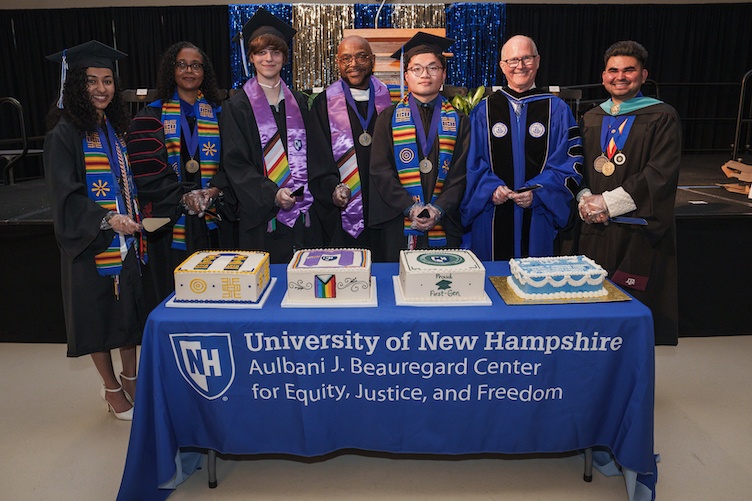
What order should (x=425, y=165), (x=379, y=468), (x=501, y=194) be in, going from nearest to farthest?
(x=379, y=468) < (x=501, y=194) < (x=425, y=165)

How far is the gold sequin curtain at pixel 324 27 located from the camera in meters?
8.52

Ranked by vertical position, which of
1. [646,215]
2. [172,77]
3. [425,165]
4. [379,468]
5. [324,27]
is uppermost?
[324,27]

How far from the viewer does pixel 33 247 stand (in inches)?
147

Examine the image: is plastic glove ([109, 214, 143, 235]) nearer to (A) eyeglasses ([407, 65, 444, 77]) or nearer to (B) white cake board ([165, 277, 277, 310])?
(B) white cake board ([165, 277, 277, 310])

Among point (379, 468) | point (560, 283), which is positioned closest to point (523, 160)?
point (560, 283)

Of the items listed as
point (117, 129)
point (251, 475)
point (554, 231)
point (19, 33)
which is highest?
point (19, 33)

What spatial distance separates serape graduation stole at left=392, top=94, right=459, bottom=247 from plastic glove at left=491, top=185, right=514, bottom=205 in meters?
0.27

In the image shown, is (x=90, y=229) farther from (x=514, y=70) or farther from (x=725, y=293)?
(x=725, y=293)

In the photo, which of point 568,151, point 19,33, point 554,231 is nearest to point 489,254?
point 554,231

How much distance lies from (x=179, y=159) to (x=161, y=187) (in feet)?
0.66

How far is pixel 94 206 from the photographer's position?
2369mm

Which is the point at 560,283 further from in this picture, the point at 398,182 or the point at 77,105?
the point at 77,105

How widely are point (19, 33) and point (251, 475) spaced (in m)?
9.47

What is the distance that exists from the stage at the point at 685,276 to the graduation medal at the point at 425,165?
190 cm
